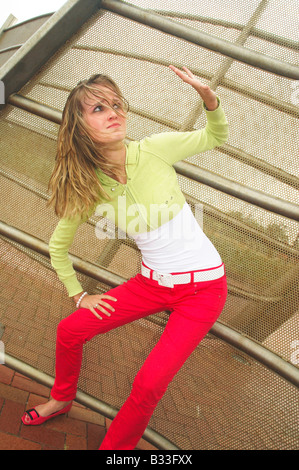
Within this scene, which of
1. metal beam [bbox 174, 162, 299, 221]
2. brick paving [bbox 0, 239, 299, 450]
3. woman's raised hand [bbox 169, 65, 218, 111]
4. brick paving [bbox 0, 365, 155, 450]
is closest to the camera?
woman's raised hand [bbox 169, 65, 218, 111]

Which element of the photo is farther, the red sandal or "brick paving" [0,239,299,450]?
the red sandal

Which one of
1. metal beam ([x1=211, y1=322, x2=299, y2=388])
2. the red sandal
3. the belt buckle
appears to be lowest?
the red sandal

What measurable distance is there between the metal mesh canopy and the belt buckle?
1.39ft

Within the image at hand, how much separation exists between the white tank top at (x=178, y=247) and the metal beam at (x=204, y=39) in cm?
84

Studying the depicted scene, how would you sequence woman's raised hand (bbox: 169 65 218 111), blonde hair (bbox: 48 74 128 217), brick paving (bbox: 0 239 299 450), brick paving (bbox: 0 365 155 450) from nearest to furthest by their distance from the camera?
woman's raised hand (bbox: 169 65 218 111)
blonde hair (bbox: 48 74 128 217)
brick paving (bbox: 0 239 299 450)
brick paving (bbox: 0 365 155 450)

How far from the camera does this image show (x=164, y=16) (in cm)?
183

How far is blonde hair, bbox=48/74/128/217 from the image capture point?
5.00ft

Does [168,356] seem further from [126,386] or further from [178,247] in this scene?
[126,386]

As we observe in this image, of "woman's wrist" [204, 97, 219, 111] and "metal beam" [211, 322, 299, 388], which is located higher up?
"woman's wrist" [204, 97, 219, 111]

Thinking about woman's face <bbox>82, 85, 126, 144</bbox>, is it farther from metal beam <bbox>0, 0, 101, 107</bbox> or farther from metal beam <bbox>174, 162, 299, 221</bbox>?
metal beam <bbox>0, 0, 101, 107</bbox>

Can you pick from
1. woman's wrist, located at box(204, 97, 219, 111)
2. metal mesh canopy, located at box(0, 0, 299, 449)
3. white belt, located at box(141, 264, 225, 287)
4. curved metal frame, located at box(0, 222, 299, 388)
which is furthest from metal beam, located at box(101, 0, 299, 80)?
curved metal frame, located at box(0, 222, 299, 388)

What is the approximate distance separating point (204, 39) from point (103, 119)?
0.75 meters
